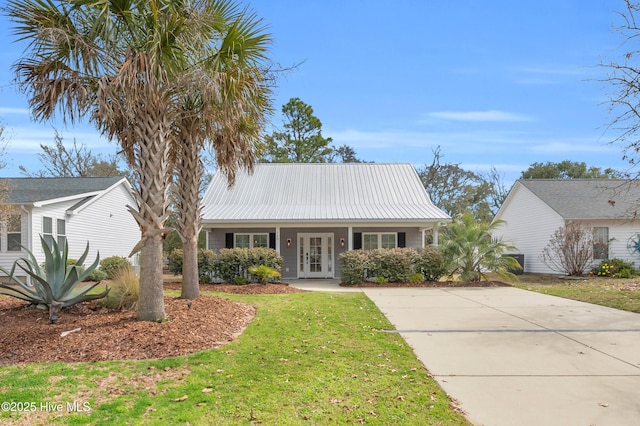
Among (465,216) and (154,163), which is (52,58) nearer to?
(154,163)

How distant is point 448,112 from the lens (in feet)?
80.4

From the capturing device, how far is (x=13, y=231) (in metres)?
16.4

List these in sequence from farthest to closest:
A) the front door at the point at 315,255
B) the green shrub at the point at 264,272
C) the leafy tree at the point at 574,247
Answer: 1. the front door at the point at 315,255
2. the leafy tree at the point at 574,247
3. the green shrub at the point at 264,272

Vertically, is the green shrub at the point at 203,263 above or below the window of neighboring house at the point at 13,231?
below

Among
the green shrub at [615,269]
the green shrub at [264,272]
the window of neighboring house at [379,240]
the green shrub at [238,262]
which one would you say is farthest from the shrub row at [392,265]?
the green shrub at [615,269]

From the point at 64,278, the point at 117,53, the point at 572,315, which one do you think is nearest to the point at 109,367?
the point at 64,278

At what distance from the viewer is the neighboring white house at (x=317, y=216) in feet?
59.5

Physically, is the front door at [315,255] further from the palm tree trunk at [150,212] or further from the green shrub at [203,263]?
the palm tree trunk at [150,212]

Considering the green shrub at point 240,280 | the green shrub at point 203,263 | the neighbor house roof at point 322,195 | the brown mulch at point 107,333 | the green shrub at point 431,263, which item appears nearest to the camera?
the brown mulch at point 107,333

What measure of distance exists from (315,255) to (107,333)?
1395cm

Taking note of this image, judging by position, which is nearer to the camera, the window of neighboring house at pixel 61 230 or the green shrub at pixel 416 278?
the green shrub at pixel 416 278

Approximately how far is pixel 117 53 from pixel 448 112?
20548mm

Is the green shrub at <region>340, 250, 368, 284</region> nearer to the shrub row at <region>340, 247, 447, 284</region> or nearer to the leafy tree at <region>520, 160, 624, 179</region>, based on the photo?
→ the shrub row at <region>340, 247, 447, 284</region>

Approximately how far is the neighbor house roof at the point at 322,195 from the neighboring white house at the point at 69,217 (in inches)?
184
